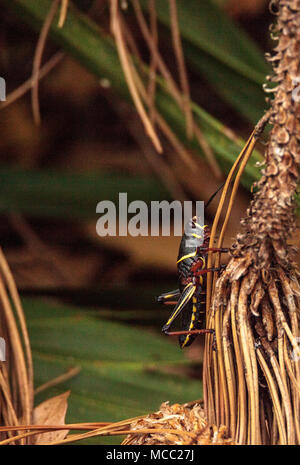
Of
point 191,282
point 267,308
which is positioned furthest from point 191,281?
point 267,308

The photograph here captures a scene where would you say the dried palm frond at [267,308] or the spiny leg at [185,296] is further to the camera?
the spiny leg at [185,296]
